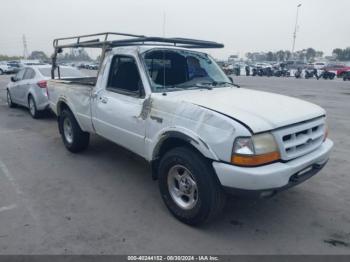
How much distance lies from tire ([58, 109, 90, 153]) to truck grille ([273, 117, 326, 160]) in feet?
12.6

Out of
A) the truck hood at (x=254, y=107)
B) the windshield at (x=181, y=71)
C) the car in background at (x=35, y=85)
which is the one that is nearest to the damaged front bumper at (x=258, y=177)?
the truck hood at (x=254, y=107)

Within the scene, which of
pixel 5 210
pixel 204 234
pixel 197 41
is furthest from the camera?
pixel 197 41

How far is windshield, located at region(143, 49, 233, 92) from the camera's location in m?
3.93

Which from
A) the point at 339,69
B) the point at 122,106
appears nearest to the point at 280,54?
the point at 339,69

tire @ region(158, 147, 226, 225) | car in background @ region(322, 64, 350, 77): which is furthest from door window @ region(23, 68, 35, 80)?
car in background @ region(322, 64, 350, 77)

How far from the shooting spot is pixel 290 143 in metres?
3.04

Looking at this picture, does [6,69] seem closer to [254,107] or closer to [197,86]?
[197,86]

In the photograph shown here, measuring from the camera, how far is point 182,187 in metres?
3.47

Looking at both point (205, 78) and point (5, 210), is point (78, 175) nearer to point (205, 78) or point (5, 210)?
point (5, 210)

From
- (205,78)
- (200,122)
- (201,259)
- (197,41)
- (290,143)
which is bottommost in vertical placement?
(201,259)

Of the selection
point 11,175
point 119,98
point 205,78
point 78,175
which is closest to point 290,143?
point 205,78

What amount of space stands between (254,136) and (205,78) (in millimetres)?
→ 1847

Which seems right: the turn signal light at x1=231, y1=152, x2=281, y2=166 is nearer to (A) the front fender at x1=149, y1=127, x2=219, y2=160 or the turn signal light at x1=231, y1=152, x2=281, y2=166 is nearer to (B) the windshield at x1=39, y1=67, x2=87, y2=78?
(A) the front fender at x1=149, y1=127, x2=219, y2=160

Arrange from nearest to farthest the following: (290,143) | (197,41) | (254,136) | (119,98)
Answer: (254,136), (290,143), (119,98), (197,41)
